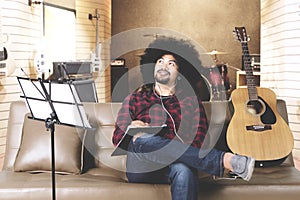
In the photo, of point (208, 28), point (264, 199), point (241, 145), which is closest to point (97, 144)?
point (241, 145)

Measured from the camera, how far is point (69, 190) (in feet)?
7.79

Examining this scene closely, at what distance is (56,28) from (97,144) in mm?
3465

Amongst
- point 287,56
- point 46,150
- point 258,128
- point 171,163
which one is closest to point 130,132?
point 171,163

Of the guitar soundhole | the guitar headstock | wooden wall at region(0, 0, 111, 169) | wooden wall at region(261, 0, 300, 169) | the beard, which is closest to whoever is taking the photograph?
the beard

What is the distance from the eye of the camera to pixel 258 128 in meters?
2.93

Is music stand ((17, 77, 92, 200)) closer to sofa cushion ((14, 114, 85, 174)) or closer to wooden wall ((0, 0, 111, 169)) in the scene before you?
sofa cushion ((14, 114, 85, 174))

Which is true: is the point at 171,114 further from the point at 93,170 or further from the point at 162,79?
the point at 93,170

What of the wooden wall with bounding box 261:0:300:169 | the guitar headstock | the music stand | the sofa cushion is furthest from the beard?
the wooden wall with bounding box 261:0:300:169

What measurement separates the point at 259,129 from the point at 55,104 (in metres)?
1.37

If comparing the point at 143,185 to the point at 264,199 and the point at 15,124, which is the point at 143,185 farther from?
the point at 15,124

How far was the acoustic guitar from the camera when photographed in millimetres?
2803

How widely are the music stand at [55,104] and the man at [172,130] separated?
0.41 meters

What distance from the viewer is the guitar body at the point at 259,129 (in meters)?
2.80

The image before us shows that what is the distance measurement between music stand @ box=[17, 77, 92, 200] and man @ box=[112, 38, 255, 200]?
0.41 m
